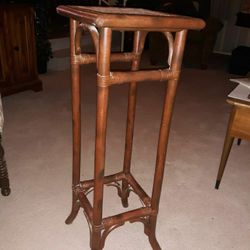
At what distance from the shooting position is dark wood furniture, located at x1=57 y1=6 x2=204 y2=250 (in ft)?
2.41

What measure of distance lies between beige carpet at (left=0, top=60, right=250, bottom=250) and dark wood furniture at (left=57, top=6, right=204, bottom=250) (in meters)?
0.16

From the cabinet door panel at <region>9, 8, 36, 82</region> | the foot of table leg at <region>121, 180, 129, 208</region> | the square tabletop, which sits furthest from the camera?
the cabinet door panel at <region>9, 8, 36, 82</region>

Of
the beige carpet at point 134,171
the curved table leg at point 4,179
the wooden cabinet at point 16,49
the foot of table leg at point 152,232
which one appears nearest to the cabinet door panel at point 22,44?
the wooden cabinet at point 16,49

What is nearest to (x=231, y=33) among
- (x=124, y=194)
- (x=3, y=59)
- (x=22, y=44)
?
(x=22, y=44)

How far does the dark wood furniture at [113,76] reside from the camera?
73cm

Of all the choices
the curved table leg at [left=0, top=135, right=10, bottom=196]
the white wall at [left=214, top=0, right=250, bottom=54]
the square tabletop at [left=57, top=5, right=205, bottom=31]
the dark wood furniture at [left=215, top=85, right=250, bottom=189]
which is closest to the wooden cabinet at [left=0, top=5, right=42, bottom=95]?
the curved table leg at [left=0, top=135, right=10, bottom=196]

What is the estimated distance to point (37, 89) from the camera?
9.77 feet

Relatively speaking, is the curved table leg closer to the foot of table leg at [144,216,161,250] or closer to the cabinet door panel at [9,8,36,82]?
the foot of table leg at [144,216,161,250]

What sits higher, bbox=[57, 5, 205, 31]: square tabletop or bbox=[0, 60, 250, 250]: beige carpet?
bbox=[57, 5, 205, 31]: square tabletop

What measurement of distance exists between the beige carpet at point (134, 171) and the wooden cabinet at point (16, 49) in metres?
0.16

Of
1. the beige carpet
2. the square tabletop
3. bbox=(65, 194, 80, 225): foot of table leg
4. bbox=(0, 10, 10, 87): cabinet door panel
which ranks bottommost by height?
the beige carpet

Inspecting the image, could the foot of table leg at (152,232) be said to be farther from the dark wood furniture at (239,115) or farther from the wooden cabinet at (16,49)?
the wooden cabinet at (16,49)

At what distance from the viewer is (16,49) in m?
2.63

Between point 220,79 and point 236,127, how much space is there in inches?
95.3
